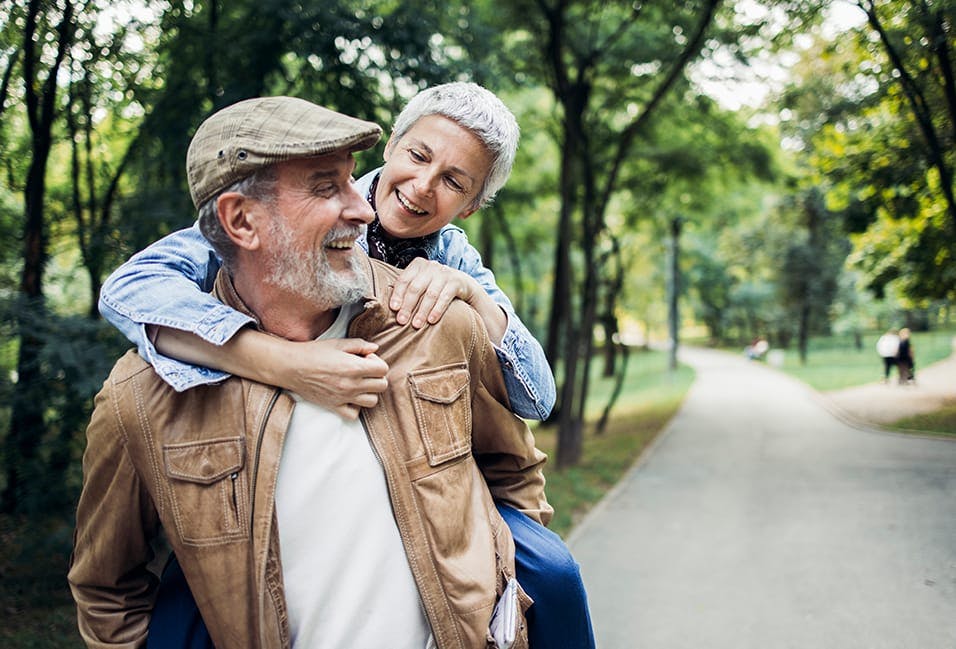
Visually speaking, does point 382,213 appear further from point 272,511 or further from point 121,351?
point 121,351

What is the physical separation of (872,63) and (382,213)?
957 centimetres

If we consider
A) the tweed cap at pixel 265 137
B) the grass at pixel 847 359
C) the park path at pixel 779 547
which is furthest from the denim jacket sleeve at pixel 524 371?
the grass at pixel 847 359

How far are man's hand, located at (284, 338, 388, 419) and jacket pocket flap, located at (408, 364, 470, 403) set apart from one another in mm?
90

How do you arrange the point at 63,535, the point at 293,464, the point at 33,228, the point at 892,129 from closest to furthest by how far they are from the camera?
the point at 293,464
the point at 63,535
the point at 33,228
the point at 892,129

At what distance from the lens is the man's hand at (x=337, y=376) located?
1.57 meters

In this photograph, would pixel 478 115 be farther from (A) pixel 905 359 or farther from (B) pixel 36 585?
Answer: (A) pixel 905 359

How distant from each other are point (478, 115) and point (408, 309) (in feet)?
1.81

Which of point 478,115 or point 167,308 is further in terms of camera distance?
point 478,115

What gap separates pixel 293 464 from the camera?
1610mm

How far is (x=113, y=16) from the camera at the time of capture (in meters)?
5.36

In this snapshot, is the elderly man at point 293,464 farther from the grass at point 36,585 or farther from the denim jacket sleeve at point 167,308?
the grass at point 36,585

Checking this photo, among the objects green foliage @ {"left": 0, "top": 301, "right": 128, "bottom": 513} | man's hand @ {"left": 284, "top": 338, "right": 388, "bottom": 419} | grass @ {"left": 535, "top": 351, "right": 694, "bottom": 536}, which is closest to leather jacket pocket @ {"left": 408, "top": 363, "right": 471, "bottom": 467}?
man's hand @ {"left": 284, "top": 338, "right": 388, "bottom": 419}

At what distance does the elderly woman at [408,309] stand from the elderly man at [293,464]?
6cm

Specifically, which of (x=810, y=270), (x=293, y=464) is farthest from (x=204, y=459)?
(x=810, y=270)
